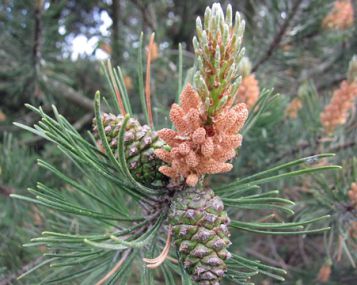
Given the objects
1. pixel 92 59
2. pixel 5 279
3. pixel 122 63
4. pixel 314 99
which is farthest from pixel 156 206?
pixel 92 59

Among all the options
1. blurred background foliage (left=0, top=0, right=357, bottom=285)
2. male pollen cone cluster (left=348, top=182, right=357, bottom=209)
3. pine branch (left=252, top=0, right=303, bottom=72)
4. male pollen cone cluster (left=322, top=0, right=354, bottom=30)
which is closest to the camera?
male pollen cone cluster (left=348, top=182, right=357, bottom=209)

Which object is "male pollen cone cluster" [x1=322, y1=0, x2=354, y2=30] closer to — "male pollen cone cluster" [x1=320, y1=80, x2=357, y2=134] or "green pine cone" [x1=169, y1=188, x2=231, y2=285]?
"male pollen cone cluster" [x1=320, y1=80, x2=357, y2=134]

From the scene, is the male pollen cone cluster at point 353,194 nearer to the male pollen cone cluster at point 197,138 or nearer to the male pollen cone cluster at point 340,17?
the male pollen cone cluster at point 197,138

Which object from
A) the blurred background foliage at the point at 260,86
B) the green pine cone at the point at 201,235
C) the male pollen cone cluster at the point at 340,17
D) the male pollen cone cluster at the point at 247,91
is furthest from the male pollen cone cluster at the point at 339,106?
the green pine cone at the point at 201,235

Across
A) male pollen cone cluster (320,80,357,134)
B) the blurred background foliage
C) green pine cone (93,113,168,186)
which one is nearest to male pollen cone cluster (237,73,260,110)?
the blurred background foliage

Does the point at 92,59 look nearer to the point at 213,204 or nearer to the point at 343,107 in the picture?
the point at 343,107

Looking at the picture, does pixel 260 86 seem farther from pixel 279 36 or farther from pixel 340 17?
pixel 340 17
